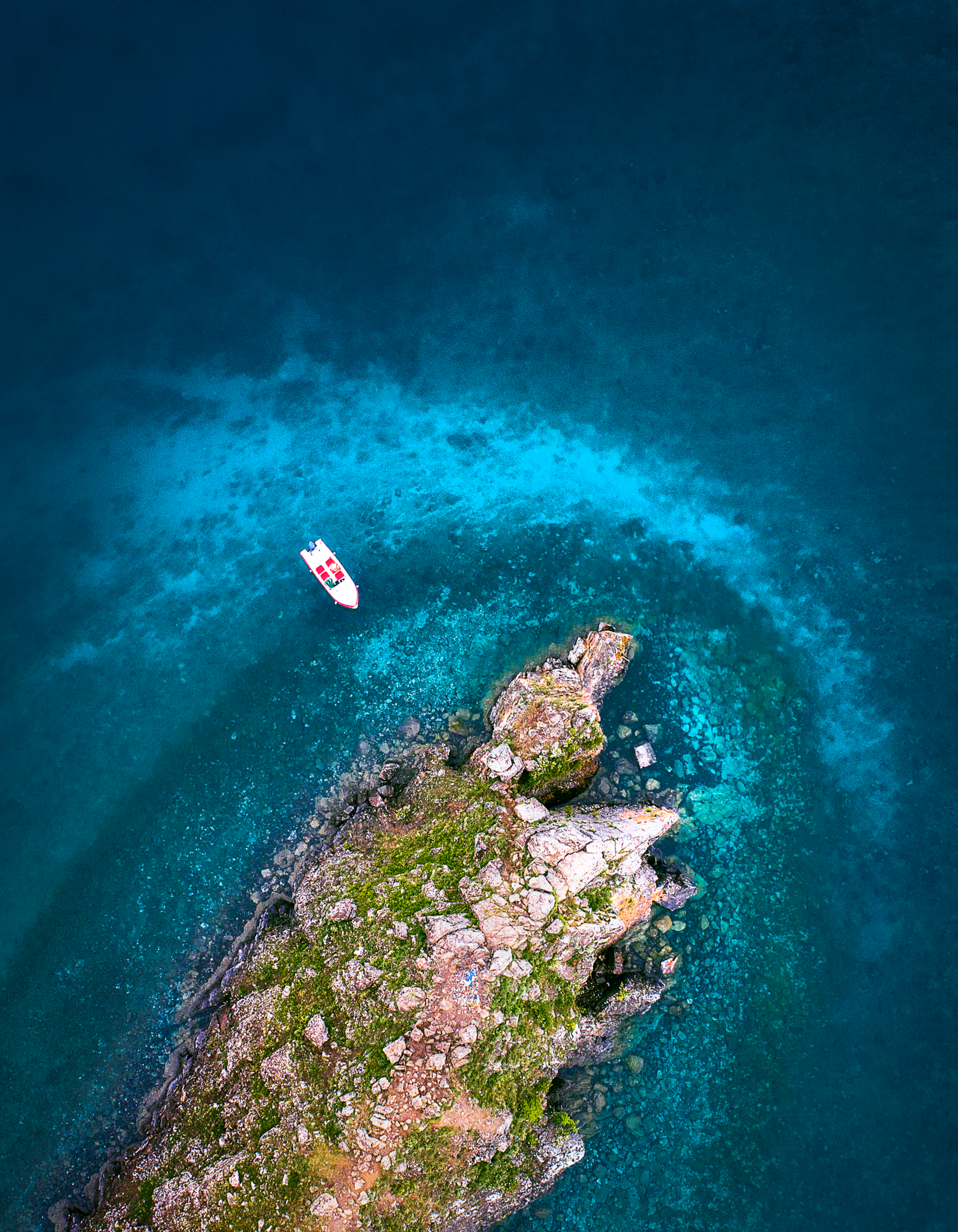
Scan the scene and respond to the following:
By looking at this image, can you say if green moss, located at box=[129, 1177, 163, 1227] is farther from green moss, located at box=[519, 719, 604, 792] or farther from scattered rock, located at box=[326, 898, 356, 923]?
green moss, located at box=[519, 719, 604, 792]

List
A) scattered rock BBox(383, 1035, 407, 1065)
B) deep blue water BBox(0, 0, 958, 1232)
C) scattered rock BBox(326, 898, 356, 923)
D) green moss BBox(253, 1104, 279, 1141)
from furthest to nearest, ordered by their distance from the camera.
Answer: deep blue water BBox(0, 0, 958, 1232) → scattered rock BBox(326, 898, 356, 923) → green moss BBox(253, 1104, 279, 1141) → scattered rock BBox(383, 1035, 407, 1065)

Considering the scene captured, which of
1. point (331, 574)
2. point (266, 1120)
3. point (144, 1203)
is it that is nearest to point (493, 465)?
point (331, 574)

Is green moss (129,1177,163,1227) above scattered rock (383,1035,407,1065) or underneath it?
underneath

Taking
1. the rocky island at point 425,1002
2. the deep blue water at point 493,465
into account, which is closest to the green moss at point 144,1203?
the rocky island at point 425,1002

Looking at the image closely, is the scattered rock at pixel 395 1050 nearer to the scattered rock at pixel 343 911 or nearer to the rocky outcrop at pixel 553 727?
the scattered rock at pixel 343 911

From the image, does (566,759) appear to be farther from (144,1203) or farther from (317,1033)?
(144,1203)

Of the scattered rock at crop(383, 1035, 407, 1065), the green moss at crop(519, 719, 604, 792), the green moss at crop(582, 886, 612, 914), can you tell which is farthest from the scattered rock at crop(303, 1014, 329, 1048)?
the green moss at crop(519, 719, 604, 792)

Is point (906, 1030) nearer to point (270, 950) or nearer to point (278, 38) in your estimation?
point (270, 950)
